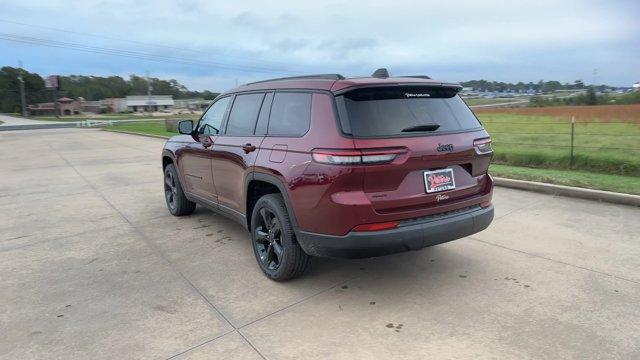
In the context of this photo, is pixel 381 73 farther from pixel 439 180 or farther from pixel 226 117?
pixel 226 117

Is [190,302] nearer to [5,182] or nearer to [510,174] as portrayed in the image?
[510,174]

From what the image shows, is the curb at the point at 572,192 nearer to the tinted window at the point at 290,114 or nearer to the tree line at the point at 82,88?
the tinted window at the point at 290,114

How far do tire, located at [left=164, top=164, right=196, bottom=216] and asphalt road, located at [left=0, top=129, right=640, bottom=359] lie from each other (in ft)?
1.04

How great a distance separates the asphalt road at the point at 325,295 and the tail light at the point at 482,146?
1.10 m

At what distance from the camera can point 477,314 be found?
337 cm

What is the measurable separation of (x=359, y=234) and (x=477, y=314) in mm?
1060

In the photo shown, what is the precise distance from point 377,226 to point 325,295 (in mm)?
852

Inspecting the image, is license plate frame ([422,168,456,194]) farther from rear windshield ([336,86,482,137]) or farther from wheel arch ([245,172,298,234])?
wheel arch ([245,172,298,234])

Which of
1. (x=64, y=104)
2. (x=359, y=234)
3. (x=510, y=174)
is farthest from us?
(x=64, y=104)

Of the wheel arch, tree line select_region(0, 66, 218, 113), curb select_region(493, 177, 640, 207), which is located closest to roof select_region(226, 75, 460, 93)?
the wheel arch

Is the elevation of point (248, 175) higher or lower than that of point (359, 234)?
higher

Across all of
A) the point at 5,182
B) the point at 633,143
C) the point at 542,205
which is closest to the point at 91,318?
the point at 542,205

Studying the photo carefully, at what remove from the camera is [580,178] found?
24.4 feet

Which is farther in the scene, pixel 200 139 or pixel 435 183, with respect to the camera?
pixel 200 139
